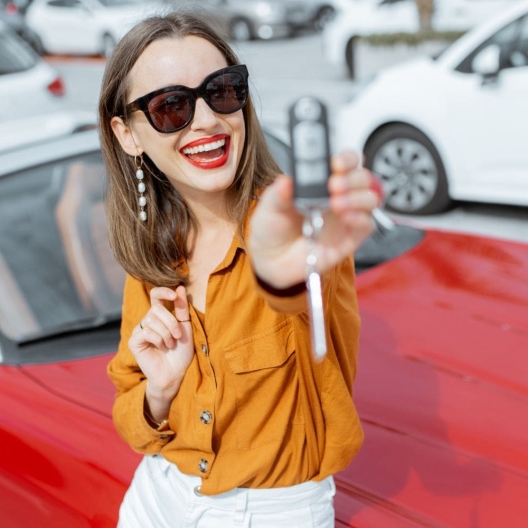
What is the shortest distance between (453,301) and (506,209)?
156 inches

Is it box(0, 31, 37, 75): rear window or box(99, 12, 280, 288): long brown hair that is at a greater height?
box(99, 12, 280, 288): long brown hair

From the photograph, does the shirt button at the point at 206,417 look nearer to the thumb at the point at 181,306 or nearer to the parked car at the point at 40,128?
the thumb at the point at 181,306

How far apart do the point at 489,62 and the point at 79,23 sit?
12630 mm

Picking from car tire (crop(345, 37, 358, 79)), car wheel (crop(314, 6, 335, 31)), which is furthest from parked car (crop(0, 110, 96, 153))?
car wheel (crop(314, 6, 335, 31))

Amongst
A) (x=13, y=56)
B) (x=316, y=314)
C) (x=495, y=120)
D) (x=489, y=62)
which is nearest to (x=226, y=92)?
(x=316, y=314)

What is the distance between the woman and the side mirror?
462 cm

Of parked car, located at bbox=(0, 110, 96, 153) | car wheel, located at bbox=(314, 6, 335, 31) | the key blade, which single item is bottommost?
car wheel, located at bbox=(314, 6, 335, 31)

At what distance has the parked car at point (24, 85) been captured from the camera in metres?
5.98

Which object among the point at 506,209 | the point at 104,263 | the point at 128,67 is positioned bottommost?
the point at 506,209

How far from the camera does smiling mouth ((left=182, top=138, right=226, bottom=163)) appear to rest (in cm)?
155

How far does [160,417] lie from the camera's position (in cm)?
167

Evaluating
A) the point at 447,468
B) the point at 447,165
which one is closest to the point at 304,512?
the point at 447,468

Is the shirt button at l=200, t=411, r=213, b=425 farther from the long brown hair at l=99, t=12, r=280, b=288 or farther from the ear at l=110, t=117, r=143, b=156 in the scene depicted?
the ear at l=110, t=117, r=143, b=156

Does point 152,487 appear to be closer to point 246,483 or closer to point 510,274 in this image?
point 246,483
